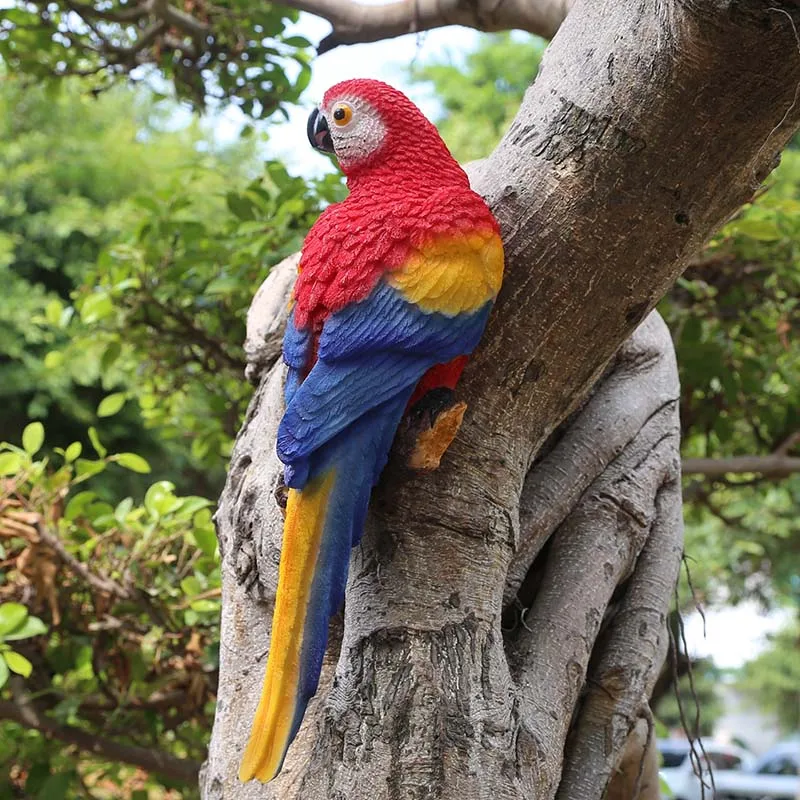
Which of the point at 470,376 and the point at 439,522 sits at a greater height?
the point at 470,376

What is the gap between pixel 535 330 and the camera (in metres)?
1.14

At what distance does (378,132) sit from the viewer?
1161mm

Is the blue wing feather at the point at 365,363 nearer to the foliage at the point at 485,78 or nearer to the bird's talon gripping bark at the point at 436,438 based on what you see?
the bird's talon gripping bark at the point at 436,438

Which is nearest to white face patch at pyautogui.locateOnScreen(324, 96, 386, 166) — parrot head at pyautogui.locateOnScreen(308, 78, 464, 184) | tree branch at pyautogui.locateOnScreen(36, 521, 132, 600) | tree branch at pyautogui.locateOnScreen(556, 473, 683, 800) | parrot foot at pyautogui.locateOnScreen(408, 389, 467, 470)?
parrot head at pyautogui.locateOnScreen(308, 78, 464, 184)

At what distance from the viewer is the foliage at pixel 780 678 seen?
50.1 feet

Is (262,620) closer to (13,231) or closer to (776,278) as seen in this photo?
(776,278)

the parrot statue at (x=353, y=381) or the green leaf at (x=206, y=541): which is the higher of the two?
the green leaf at (x=206, y=541)

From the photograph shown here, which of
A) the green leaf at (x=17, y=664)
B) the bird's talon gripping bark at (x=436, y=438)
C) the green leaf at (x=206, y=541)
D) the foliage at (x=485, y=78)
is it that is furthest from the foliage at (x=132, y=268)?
the foliage at (x=485, y=78)

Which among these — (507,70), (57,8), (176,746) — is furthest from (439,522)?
(507,70)

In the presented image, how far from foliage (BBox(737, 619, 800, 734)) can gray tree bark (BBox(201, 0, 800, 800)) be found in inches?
548

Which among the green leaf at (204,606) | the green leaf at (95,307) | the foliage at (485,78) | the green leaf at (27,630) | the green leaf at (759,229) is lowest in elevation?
the green leaf at (27,630)

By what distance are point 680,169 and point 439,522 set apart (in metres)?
0.50

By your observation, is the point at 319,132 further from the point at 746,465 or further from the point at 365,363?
the point at 746,465

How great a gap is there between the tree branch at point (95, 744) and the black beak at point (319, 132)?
5.12 feet
